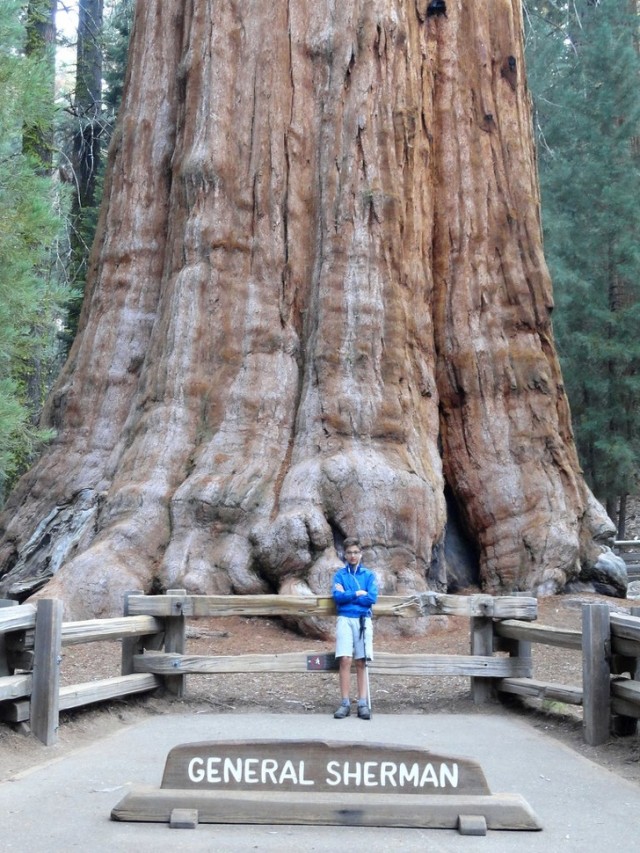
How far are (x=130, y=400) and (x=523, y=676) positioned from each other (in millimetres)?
7227

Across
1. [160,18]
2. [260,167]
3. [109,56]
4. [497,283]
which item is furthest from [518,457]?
[109,56]

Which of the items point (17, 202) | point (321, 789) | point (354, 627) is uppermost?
point (17, 202)

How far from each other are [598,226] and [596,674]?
22.5m

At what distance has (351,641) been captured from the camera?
773 cm

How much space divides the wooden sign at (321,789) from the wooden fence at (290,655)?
80.5 inches

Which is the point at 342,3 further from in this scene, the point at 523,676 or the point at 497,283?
the point at 523,676

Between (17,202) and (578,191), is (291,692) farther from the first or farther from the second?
(578,191)

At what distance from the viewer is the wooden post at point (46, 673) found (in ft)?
21.4

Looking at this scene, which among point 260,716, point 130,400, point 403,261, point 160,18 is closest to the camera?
point 260,716

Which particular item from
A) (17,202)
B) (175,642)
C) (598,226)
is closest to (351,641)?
(175,642)

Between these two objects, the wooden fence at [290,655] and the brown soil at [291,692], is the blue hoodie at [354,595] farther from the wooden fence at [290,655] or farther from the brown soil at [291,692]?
the brown soil at [291,692]

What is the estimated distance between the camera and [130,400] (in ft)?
44.4

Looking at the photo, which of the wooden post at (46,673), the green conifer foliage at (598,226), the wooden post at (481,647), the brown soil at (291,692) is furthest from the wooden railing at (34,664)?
the green conifer foliage at (598,226)

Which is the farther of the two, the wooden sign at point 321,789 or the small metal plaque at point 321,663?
the small metal plaque at point 321,663
